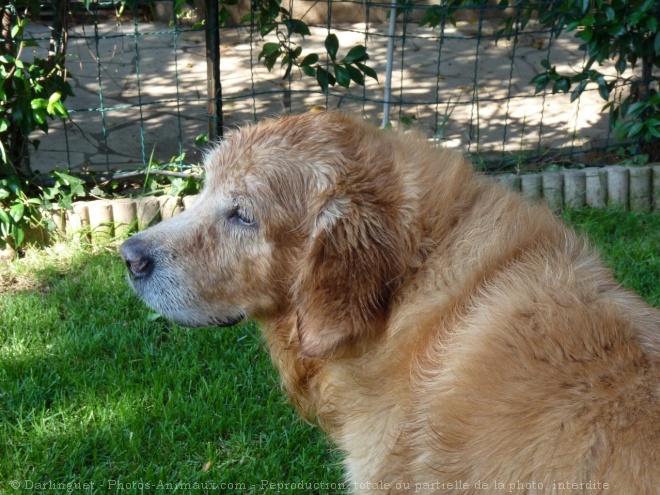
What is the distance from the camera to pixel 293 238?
2670mm

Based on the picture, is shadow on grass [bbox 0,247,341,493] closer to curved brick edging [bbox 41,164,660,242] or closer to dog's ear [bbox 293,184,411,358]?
dog's ear [bbox 293,184,411,358]

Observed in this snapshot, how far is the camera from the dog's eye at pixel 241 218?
2.73 metres

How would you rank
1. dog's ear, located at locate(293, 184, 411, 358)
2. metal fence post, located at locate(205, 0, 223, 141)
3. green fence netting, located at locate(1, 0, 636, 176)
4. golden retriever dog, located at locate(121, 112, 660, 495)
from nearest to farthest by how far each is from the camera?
golden retriever dog, located at locate(121, 112, 660, 495) → dog's ear, located at locate(293, 184, 411, 358) → metal fence post, located at locate(205, 0, 223, 141) → green fence netting, located at locate(1, 0, 636, 176)

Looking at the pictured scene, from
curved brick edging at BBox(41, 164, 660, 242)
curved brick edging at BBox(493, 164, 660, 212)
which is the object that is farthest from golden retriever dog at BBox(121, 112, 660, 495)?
curved brick edging at BBox(493, 164, 660, 212)

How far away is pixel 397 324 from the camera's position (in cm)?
243

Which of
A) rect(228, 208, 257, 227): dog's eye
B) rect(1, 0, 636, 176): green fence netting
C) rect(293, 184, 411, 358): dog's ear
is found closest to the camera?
rect(293, 184, 411, 358): dog's ear

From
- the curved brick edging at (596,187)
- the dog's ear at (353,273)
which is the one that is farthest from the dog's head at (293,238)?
the curved brick edging at (596,187)

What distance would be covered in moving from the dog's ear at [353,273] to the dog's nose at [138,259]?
70cm

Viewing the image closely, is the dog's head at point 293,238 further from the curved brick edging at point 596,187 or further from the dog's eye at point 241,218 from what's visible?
the curved brick edging at point 596,187

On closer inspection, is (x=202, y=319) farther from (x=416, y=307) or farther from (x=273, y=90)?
(x=273, y=90)

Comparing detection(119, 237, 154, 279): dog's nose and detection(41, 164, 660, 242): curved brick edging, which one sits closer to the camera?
detection(119, 237, 154, 279): dog's nose

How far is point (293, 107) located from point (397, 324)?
19.4ft

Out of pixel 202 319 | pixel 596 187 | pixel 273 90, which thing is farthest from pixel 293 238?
pixel 273 90

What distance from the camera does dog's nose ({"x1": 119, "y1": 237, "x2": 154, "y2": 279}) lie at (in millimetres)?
2805
